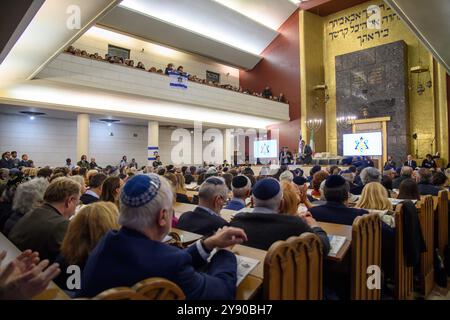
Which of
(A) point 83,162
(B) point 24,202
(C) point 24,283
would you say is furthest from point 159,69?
(C) point 24,283

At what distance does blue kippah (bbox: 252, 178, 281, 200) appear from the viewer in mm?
1935

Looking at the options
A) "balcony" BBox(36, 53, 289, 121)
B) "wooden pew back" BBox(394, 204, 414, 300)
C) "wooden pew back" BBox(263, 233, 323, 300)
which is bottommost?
"wooden pew back" BBox(394, 204, 414, 300)

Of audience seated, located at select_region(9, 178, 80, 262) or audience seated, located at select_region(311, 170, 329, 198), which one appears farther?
audience seated, located at select_region(311, 170, 329, 198)

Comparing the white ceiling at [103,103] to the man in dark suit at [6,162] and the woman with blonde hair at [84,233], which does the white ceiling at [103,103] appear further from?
the woman with blonde hair at [84,233]

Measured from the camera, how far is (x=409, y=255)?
2.46 metres

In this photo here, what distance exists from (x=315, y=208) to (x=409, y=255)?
90 centimetres

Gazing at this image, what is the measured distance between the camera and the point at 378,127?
12977 mm

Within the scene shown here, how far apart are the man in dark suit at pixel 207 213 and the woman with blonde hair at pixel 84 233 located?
0.75 meters

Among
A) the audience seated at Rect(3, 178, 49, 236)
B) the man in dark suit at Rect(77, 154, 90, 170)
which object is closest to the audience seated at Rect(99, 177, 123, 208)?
the audience seated at Rect(3, 178, 49, 236)

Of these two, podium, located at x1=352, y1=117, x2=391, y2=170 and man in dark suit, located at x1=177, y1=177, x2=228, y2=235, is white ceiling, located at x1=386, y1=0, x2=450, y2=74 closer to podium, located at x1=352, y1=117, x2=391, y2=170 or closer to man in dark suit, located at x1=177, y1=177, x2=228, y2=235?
man in dark suit, located at x1=177, y1=177, x2=228, y2=235

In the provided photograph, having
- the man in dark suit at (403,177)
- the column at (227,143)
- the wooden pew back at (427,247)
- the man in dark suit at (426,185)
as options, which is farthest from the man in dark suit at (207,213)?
the column at (227,143)

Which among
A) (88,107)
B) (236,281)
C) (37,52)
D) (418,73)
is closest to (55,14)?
(37,52)

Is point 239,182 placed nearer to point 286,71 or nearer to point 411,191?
point 411,191
